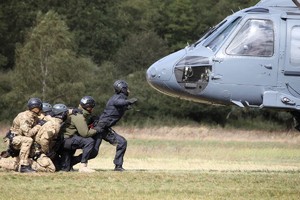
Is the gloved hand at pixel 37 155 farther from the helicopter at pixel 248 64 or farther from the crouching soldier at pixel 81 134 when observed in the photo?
the helicopter at pixel 248 64

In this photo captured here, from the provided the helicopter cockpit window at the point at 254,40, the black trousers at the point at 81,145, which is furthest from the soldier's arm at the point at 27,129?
the helicopter cockpit window at the point at 254,40

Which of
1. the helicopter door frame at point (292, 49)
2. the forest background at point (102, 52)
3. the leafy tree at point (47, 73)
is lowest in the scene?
the forest background at point (102, 52)

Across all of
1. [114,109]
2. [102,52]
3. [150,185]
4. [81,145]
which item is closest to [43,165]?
[81,145]

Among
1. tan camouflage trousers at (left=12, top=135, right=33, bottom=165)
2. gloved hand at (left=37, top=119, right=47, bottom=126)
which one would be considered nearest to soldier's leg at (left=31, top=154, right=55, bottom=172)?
tan camouflage trousers at (left=12, top=135, right=33, bottom=165)

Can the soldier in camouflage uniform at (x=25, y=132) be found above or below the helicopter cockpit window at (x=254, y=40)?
below

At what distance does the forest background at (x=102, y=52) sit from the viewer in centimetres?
7344

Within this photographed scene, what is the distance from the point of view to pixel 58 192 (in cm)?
2106

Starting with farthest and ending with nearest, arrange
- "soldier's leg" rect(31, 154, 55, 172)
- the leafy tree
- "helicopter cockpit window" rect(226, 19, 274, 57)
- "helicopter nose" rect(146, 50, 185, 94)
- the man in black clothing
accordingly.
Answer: the leafy tree
"helicopter nose" rect(146, 50, 185, 94)
"helicopter cockpit window" rect(226, 19, 274, 57)
the man in black clothing
"soldier's leg" rect(31, 154, 55, 172)

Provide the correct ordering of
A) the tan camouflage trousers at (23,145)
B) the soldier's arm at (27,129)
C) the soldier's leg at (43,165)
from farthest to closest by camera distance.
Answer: the soldier's leg at (43,165) → the soldier's arm at (27,129) → the tan camouflage trousers at (23,145)

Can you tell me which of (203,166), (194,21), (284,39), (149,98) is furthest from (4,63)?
(284,39)

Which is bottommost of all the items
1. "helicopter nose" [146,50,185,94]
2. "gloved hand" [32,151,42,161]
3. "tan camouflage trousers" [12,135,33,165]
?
"gloved hand" [32,151,42,161]

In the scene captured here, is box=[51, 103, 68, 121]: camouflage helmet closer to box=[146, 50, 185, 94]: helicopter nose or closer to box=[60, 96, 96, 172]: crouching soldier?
box=[60, 96, 96, 172]: crouching soldier

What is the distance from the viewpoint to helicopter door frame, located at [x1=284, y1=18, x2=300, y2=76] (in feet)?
84.6

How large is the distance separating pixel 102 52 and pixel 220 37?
79.2 m
